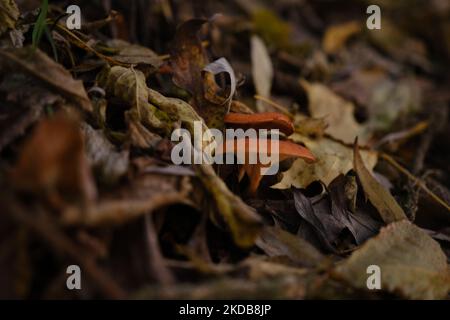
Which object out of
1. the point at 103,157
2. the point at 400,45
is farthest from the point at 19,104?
the point at 400,45

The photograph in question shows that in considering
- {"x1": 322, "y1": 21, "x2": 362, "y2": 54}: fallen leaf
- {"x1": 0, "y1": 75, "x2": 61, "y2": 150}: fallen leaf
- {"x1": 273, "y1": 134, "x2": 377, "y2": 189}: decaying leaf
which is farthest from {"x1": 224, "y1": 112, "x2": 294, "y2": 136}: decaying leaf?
{"x1": 322, "y1": 21, "x2": 362, "y2": 54}: fallen leaf

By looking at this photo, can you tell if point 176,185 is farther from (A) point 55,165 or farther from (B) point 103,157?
(A) point 55,165

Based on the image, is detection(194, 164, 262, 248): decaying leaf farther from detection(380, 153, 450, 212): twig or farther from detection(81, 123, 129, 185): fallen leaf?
detection(380, 153, 450, 212): twig

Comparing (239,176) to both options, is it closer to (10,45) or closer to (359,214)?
A: (359,214)
